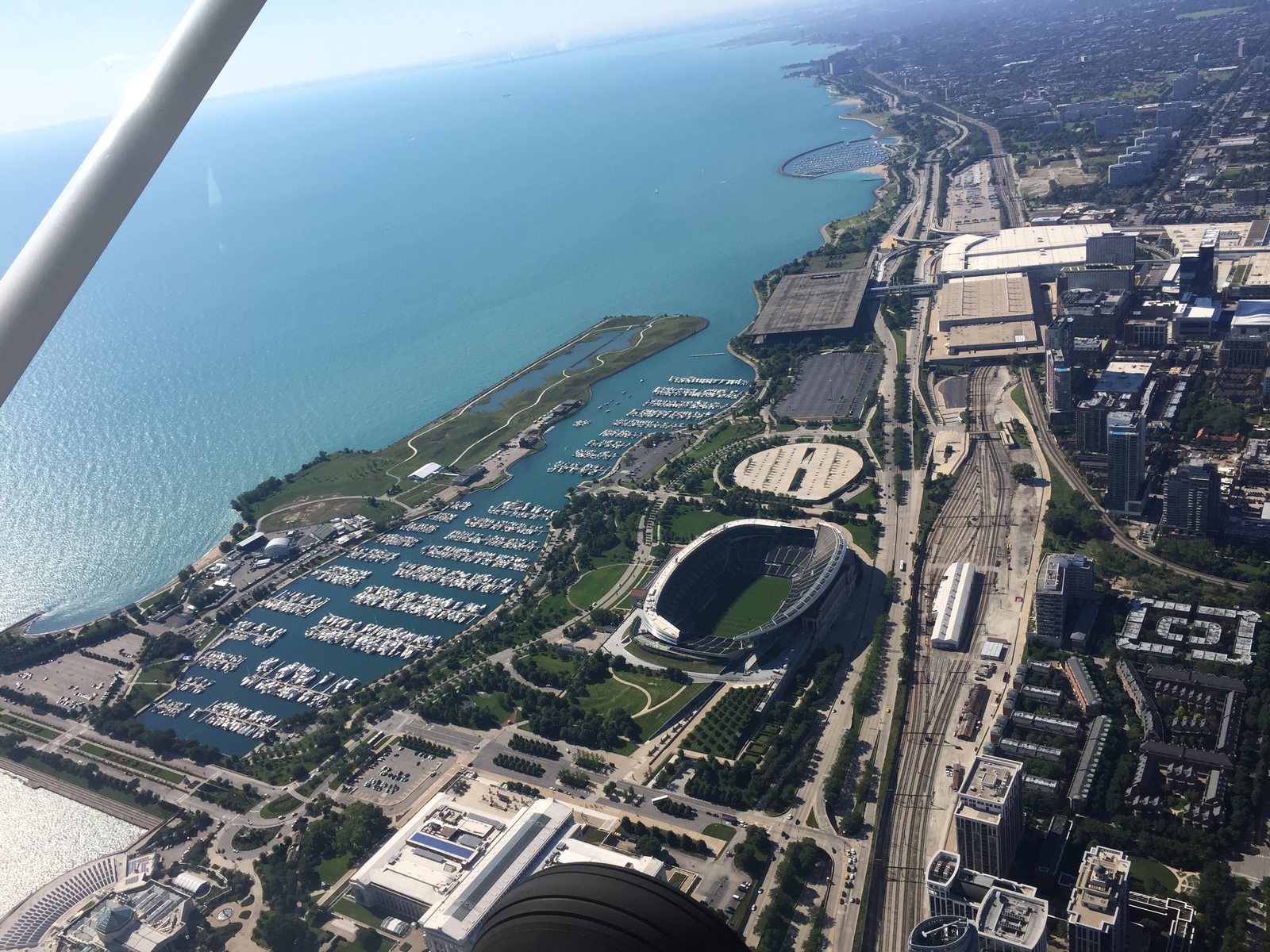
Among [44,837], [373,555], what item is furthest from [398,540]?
[44,837]

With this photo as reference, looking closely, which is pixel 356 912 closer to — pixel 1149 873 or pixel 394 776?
pixel 394 776

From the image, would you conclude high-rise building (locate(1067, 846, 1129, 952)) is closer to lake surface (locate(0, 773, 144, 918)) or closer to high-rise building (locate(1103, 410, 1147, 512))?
high-rise building (locate(1103, 410, 1147, 512))

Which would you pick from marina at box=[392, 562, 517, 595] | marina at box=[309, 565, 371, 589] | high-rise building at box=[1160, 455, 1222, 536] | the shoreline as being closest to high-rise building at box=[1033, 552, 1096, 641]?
high-rise building at box=[1160, 455, 1222, 536]

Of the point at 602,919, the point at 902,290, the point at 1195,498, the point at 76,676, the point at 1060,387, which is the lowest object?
the point at 76,676

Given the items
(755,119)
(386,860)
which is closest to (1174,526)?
(386,860)

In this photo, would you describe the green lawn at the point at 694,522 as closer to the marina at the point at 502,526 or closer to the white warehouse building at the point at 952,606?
the marina at the point at 502,526
